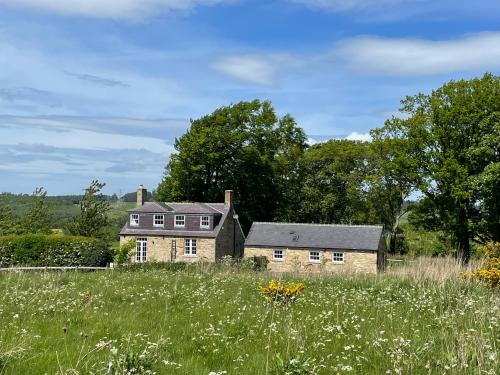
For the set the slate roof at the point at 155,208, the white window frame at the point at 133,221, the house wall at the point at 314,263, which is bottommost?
the house wall at the point at 314,263

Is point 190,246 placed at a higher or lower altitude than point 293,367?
lower

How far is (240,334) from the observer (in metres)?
8.17

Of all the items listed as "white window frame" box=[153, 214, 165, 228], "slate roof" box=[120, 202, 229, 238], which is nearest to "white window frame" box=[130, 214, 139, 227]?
"slate roof" box=[120, 202, 229, 238]

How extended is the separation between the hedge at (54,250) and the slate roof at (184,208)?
1464 centimetres

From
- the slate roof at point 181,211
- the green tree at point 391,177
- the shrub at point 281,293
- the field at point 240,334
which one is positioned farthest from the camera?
the slate roof at point 181,211

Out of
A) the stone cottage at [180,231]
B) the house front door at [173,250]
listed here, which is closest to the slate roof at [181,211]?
the stone cottage at [180,231]

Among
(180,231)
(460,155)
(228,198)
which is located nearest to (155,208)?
(180,231)

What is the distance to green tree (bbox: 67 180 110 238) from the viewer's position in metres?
46.7

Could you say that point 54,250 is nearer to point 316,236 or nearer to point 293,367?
point 316,236

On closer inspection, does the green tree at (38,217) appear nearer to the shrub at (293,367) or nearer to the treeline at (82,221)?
the treeline at (82,221)

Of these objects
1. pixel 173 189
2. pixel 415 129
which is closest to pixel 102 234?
pixel 173 189

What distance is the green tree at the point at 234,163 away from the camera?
192 feet

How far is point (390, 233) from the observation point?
63.0m

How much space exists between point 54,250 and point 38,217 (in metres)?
14.7
